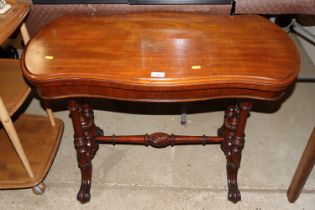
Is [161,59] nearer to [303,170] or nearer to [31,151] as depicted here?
[303,170]

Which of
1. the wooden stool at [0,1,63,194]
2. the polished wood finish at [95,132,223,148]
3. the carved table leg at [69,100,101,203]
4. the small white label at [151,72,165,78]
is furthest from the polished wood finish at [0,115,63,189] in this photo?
the small white label at [151,72,165,78]

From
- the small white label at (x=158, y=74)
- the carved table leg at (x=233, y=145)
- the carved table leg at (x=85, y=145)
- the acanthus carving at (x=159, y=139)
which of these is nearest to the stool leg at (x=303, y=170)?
the carved table leg at (x=233, y=145)

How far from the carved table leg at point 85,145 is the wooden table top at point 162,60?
1.22 ft

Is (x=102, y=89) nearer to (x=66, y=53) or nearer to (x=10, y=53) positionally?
(x=66, y=53)

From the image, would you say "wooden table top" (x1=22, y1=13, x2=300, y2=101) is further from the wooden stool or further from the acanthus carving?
the acanthus carving

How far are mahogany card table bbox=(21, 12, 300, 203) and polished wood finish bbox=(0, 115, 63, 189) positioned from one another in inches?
14.5

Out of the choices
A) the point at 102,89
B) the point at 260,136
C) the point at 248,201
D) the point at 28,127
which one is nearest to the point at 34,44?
the point at 102,89

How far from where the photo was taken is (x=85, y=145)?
5.16 feet

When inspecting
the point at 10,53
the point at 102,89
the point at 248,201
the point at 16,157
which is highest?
the point at 102,89

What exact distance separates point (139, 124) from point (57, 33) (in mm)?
898

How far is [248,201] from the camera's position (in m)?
1.63

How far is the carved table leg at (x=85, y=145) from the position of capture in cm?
154

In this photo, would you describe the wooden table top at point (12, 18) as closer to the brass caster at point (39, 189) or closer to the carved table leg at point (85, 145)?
the carved table leg at point (85, 145)

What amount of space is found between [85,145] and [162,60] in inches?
26.0
